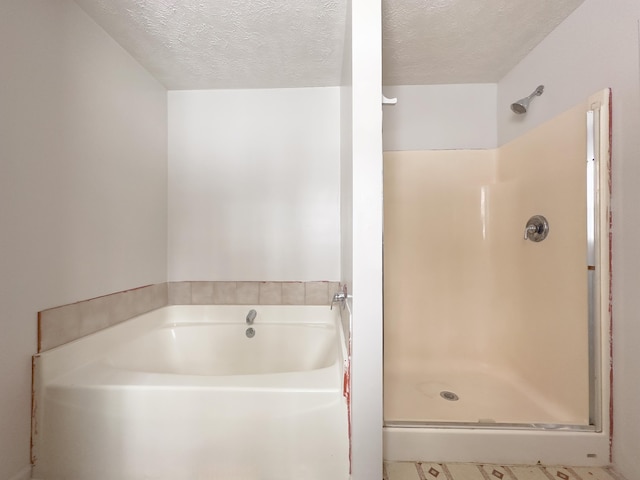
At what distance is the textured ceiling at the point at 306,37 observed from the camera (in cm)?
126

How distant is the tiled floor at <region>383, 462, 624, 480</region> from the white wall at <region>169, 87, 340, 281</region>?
1.06 meters

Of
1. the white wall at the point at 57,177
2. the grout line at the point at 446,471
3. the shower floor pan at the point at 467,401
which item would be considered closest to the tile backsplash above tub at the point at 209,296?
the white wall at the point at 57,177

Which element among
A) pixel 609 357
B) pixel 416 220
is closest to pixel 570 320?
pixel 609 357

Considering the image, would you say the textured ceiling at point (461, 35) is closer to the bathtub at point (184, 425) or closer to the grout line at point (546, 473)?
the bathtub at point (184, 425)

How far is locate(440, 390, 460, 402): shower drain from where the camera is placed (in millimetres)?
1625

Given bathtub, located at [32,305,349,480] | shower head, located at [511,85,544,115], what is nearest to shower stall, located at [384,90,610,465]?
shower head, located at [511,85,544,115]

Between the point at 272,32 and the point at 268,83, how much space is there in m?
0.49

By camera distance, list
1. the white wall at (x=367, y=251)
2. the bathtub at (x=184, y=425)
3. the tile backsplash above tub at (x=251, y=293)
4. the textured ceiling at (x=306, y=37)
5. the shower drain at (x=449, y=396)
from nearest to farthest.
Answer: the white wall at (x=367, y=251), the bathtub at (x=184, y=425), the textured ceiling at (x=306, y=37), the shower drain at (x=449, y=396), the tile backsplash above tub at (x=251, y=293)

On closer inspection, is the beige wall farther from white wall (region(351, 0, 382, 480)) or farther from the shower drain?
white wall (region(351, 0, 382, 480))

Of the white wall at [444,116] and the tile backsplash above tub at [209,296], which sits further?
the white wall at [444,116]

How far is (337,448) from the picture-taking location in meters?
0.96

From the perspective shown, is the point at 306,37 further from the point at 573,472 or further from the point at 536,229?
the point at 573,472

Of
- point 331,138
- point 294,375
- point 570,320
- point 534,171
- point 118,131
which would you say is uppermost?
point 331,138

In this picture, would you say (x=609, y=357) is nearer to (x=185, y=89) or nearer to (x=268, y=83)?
(x=268, y=83)
